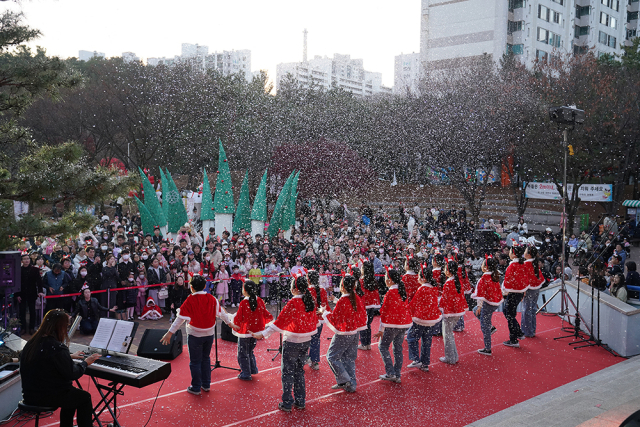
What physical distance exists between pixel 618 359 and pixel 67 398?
8.23 metres

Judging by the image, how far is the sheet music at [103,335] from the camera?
19.3 feet

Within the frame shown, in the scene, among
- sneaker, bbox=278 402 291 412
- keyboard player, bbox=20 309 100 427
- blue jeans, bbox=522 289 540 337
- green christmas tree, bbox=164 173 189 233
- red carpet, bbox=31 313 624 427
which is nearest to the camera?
keyboard player, bbox=20 309 100 427

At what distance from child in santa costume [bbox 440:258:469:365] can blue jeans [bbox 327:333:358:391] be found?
6.68ft

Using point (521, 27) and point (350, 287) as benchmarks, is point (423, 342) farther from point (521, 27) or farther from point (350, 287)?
point (521, 27)

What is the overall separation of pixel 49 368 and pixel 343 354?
365 cm

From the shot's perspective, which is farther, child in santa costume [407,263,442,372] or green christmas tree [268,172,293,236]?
green christmas tree [268,172,293,236]

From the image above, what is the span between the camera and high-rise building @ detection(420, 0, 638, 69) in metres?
45.5

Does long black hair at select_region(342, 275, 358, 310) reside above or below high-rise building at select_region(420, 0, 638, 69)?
below

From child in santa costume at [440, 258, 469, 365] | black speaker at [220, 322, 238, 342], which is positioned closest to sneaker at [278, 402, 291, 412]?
child in santa costume at [440, 258, 469, 365]

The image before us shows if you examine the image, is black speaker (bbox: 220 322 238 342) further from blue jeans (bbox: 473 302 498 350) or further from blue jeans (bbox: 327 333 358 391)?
blue jeans (bbox: 473 302 498 350)

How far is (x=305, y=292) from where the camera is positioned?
6.75 m

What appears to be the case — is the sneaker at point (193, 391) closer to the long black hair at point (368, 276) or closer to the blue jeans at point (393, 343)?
the blue jeans at point (393, 343)

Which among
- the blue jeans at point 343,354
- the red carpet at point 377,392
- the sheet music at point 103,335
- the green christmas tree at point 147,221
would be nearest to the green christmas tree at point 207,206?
the green christmas tree at point 147,221

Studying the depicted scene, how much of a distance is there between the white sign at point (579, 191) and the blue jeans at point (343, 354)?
851 inches
